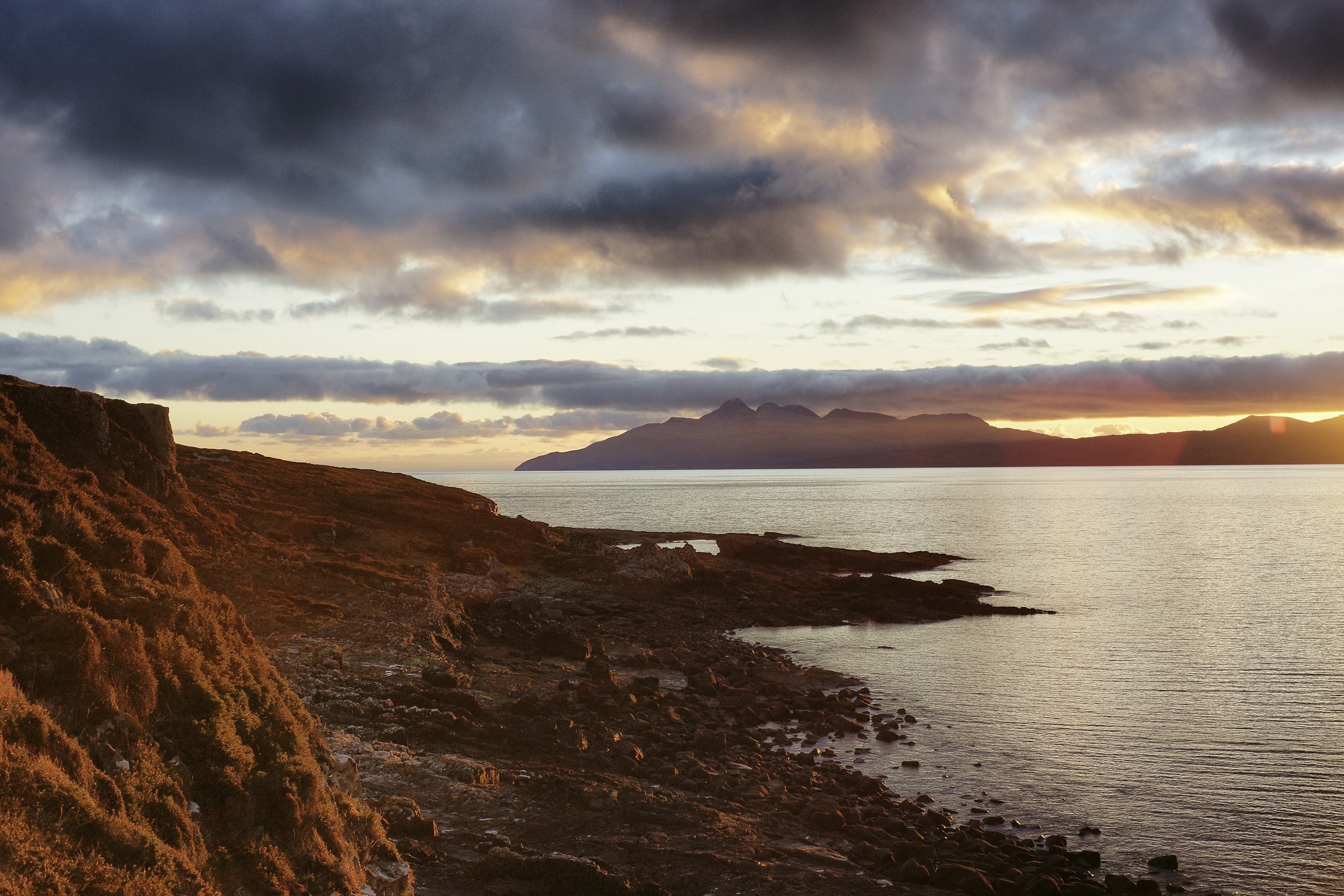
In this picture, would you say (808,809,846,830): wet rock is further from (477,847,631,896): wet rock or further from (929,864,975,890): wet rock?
(477,847,631,896): wet rock

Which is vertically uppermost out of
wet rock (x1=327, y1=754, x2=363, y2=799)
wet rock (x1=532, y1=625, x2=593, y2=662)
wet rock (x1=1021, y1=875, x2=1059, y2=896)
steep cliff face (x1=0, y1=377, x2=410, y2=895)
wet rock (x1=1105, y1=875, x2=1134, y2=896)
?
steep cliff face (x1=0, y1=377, x2=410, y2=895)

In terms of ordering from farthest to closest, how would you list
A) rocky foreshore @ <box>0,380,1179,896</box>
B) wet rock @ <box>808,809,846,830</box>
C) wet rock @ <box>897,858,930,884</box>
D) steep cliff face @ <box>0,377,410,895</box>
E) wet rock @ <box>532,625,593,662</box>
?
1. wet rock @ <box>532,625,593,662</box>
2. wet rock @ <box>808,809,846,830</box>
3. wet rock @ <box>897,858,930,884</box>
4. rocky foreshore @ <box>0,380,1179,896</box>
5. steep cliff face @ <box>0,377,410,895</box>

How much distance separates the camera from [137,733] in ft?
35.7

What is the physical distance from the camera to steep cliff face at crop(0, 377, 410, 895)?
30.0 feet

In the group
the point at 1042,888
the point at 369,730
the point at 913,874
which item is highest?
the point at 369,730

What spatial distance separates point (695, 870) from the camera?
57.8ft

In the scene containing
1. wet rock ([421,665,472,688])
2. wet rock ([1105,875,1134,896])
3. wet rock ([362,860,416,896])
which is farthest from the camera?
wet rock ([421,665,472,688])

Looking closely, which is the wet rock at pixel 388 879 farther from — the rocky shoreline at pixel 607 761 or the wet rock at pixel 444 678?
the wet rock at pixel 444 678

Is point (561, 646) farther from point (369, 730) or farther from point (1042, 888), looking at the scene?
point (1042, 888)

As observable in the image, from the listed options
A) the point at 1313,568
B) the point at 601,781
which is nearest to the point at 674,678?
the point at 601,781

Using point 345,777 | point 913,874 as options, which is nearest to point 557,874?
point 345,777

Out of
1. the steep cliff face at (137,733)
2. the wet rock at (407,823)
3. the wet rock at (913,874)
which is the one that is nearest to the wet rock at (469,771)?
the wet rock at (407,823)

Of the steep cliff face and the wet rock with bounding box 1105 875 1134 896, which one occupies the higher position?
the steep cliff face

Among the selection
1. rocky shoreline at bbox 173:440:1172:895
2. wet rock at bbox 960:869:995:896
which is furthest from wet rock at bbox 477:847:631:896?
wet rock at bbox 960:869:995:896
